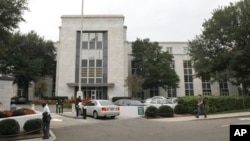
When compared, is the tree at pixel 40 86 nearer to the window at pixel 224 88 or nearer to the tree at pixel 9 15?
the tree at pixel 9 15

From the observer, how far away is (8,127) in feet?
41.0

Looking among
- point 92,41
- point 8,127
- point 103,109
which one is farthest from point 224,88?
point 8,127

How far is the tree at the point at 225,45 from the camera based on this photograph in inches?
1286

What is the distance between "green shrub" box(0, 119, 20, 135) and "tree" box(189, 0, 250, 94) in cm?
2602

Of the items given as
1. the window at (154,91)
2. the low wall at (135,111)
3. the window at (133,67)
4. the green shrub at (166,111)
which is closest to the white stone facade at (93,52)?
the window at (133,67)

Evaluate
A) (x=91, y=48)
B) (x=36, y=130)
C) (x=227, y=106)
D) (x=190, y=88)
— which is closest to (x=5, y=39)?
(x=36, y=130)

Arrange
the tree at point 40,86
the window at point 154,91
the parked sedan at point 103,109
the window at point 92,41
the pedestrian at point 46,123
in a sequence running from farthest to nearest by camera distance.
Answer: the window at point 154,91 < the window at point 92,41 < the tree at point 40,86 < the parked sedan at point 103,109 < the pedestrian at point 46,123

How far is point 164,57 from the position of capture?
2201 inches

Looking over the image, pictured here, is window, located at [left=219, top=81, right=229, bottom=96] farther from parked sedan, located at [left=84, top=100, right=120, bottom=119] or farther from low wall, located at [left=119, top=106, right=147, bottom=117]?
parked sedan, located at [left=84, top=100, right=120, bottom=119]

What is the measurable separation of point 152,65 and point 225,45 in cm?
1924

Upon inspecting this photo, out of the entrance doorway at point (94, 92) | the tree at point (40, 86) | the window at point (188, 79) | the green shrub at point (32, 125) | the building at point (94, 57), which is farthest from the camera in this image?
the window at point (188, 79)

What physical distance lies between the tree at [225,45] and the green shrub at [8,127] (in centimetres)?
2602

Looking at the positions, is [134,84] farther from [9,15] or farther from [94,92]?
[9,15]

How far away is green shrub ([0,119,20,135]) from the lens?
12.4 metres
